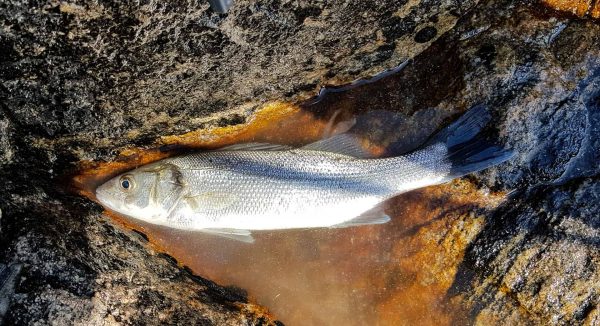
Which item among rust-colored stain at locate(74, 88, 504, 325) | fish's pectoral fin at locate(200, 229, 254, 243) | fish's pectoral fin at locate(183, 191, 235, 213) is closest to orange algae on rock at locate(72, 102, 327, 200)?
rust-colored stain at locate(74, 88, 504, 325)

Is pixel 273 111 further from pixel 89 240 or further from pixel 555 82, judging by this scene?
pixel 555 82

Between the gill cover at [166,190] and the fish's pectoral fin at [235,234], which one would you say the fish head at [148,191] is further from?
the fish's pectoral fin at [235,234]

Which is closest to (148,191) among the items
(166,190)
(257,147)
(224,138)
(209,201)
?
(166,190)

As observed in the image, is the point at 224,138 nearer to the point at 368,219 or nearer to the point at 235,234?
the point at 235,234

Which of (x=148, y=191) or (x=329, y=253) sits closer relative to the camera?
(x=148, y=191)

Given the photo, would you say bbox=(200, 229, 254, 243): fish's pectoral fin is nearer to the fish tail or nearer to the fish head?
the fish head

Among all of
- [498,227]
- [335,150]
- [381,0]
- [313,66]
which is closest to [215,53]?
[313,66]
